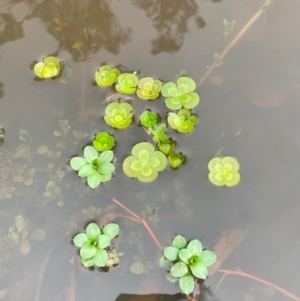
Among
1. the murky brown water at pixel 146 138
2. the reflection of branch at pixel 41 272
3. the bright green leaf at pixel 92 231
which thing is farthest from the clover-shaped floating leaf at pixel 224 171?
the reflection of branch at pixel 41 272

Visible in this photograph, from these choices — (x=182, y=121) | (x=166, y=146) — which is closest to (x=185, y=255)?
(x=166, y=146)

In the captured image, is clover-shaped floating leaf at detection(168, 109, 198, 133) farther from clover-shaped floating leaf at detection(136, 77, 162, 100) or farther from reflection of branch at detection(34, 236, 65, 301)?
reflection of branch at detection(34, 236, 65, 301)

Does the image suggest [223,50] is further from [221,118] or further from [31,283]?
[31,283]

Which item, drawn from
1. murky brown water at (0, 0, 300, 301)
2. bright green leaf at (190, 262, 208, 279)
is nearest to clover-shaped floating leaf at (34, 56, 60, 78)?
murky brown water at (0, 0, 300, 301)

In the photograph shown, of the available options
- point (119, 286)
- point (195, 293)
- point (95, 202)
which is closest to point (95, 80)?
point (95, 202)

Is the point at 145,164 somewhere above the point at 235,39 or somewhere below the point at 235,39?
below

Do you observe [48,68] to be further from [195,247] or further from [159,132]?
[195,247]
